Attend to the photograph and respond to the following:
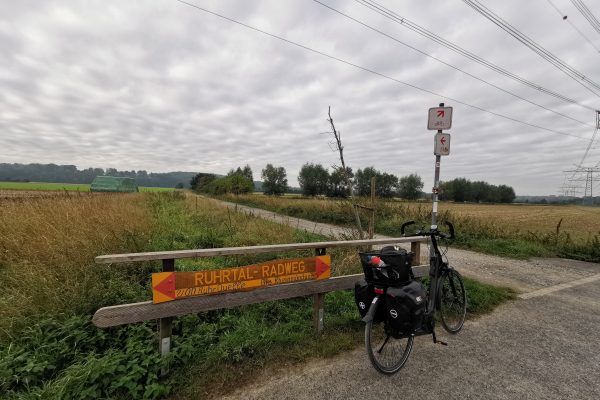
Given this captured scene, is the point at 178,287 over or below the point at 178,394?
over

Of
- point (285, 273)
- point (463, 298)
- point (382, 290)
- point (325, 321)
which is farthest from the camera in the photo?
point (463, 298)

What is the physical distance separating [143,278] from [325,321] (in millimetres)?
2641

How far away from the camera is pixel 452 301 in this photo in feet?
12.5

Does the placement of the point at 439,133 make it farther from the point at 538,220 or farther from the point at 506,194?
the point at 506,194

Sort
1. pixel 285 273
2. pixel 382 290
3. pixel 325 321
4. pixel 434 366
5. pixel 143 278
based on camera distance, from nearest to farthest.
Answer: pixel 382 290, pixel 434 366, pixel 285 273, pixel 325 321, pixel 143 278

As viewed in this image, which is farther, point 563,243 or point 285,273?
point 563,243

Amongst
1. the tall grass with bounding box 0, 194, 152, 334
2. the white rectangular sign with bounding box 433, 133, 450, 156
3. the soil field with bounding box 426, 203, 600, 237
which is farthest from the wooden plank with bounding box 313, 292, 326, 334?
the soil field with bounding box 426, 203, 600, 237

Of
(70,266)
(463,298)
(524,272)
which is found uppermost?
(70,266)

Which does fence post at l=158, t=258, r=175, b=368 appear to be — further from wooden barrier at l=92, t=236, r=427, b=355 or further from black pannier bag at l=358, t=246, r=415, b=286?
black pannier bag at l=358, t=246, r=415, b=286

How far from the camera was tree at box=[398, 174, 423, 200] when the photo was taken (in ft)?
274

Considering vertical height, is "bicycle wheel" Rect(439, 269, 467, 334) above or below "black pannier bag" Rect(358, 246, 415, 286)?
below

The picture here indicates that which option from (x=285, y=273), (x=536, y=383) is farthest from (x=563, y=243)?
(x=285, y=273)

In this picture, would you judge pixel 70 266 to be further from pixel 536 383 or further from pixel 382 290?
pixel 536 383

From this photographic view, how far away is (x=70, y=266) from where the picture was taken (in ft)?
12.3
